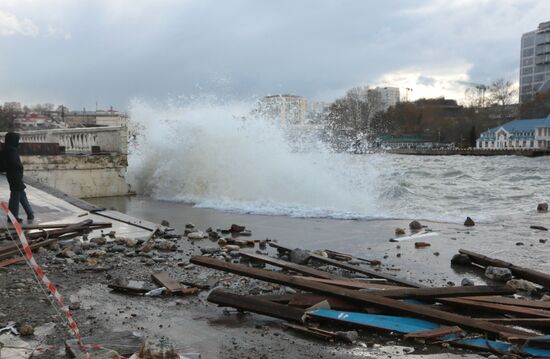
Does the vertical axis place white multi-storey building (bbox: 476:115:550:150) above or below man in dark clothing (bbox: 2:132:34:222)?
above

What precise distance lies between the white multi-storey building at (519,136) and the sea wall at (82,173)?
89.0m

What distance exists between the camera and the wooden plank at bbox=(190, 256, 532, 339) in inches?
175

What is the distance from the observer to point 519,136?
97.3 m

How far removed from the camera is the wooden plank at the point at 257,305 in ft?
16.0

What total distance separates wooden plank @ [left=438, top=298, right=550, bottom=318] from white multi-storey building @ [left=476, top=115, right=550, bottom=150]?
95731 mm

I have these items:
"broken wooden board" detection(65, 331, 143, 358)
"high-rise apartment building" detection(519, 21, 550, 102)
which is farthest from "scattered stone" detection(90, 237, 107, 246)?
"high-rise apartment building" detection(519, 21, 550, 102)

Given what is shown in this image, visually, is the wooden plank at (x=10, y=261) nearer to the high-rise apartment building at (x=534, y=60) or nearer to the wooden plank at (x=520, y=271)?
the wooden plank at (x=520, y=271)

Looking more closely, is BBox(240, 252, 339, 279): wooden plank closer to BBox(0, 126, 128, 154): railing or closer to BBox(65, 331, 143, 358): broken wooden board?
BBox(65, 331, 143, 358): broken wooden board

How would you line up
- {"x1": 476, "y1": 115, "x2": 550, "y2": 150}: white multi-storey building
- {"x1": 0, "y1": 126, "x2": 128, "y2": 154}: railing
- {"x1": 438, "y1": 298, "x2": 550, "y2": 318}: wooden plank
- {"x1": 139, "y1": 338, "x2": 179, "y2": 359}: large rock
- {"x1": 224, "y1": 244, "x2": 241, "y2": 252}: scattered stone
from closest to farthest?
{"x1": 139, "y1": 338, "x2": 179, "y2": 359}: large rock < {"x1": 438, "y1": 298, "x2": 550, "y2": 318}: wooden plank < {"x1": 224, "y1": 244, "x2": 241, "y2": 252}: scattered stone < {"x1": 0, "y1": 126, "x2": 128, "y2": 154}: railing < {"x1": 476, "y1": 115, "x2": 550, "y2": 150}: white multi-storey building

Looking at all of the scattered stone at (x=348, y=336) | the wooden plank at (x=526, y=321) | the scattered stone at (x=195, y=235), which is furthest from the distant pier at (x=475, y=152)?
the scattered stone at (x=348, y=336)

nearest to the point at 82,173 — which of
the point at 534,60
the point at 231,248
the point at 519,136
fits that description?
the point at 231,248

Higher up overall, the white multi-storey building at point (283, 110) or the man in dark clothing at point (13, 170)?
the white multi-storey building at point (283, 110)

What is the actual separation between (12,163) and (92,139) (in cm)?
1089

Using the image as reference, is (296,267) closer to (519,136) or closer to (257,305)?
(257,305)
